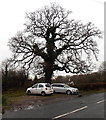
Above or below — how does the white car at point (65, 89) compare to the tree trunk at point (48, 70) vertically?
below

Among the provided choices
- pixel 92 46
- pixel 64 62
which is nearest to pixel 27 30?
pixel 64 62

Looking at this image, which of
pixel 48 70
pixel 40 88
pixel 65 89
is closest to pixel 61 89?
pixel 65 89

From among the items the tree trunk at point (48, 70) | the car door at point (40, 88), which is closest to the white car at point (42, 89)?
the car door at point (40, 88)

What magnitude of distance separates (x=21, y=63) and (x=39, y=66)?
3.55m

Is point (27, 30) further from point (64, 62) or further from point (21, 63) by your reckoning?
point (64, 62)

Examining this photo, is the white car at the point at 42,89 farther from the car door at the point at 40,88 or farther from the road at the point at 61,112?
the road at the point at 61,112

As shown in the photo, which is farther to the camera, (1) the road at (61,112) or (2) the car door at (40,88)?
(2) the car door at (40,88)

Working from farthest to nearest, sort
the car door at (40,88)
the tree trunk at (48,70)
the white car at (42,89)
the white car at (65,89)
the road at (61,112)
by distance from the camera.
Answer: the tree trunk at (48,70), the white car at (65,89), the car door at (40,88), the white car at (42,89), the road at (61,112)

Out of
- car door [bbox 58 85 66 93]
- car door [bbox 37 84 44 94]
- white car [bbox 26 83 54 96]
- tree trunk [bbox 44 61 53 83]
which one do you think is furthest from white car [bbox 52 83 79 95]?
tree trunk [bbox 44 61 53 83]

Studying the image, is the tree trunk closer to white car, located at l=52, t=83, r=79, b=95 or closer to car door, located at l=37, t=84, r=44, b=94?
white car, located at l=52, t=83, r=79, b=95

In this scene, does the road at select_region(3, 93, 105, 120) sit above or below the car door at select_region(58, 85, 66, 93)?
below

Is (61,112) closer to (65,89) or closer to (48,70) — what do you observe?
(65,89)

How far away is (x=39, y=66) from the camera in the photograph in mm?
41875

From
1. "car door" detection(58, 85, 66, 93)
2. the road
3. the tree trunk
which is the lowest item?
the road
